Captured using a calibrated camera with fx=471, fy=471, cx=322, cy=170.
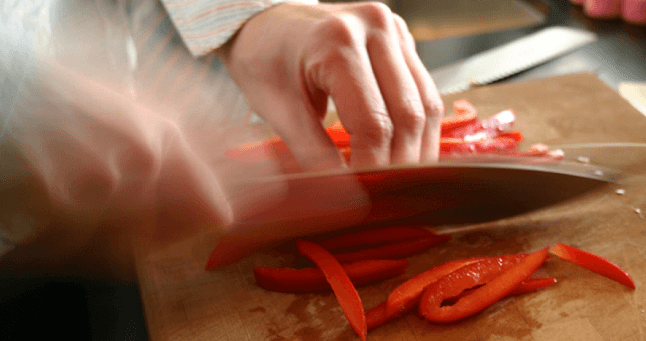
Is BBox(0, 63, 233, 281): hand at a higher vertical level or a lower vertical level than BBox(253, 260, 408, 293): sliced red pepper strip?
higher

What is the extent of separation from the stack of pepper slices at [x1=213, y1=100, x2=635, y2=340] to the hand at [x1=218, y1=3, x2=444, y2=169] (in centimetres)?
10

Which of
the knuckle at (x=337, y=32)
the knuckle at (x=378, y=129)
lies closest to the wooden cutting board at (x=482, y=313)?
the knuckle at (x=378, y=129)

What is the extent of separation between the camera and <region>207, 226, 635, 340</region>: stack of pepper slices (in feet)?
3.34

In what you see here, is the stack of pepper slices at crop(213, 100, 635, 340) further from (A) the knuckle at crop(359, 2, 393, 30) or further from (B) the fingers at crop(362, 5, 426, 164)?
(A) the knuckle at crop(359, 2, 393, 30)

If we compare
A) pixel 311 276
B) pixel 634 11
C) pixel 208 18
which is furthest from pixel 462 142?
pixel 634 11

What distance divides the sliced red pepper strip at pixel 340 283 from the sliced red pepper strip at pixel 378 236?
0.06m

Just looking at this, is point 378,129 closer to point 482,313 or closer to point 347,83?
point 347,83

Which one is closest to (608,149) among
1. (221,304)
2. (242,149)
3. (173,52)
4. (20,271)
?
(242,149)

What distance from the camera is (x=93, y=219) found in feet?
3.12

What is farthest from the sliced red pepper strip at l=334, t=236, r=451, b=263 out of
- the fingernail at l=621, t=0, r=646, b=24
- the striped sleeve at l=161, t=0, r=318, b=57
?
the fingernail at l=621, t=0, r=646, b=24

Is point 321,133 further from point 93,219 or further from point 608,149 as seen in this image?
point 608,149

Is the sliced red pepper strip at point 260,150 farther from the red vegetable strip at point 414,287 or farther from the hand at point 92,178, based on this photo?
the red vegetable strip at point 414,287

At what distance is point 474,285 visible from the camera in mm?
1074

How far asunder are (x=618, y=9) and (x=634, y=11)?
4.6 inches
